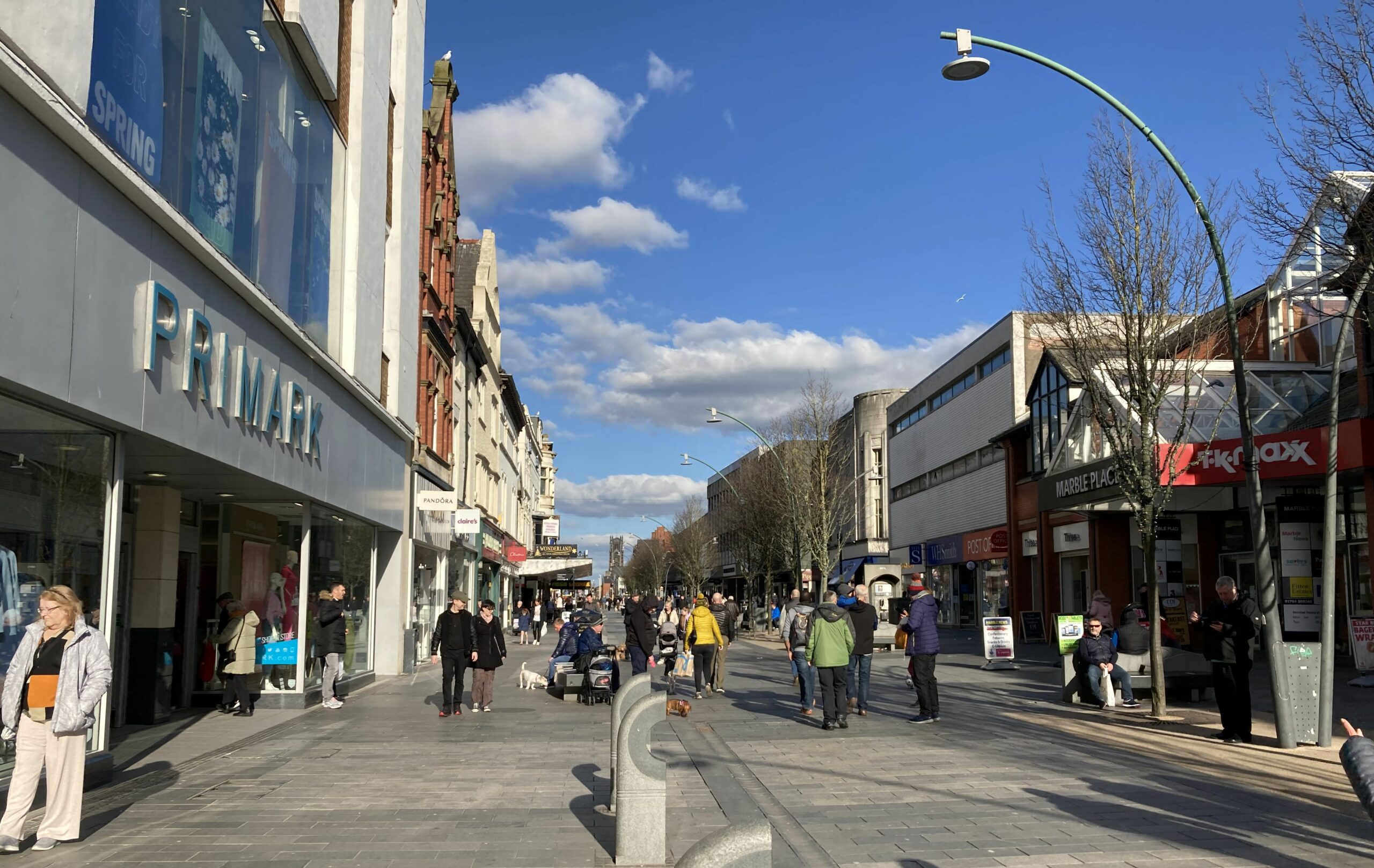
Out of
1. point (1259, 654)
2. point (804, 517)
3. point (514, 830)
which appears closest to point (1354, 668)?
point (1259, 654)

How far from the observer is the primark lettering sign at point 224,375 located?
32.5 feet

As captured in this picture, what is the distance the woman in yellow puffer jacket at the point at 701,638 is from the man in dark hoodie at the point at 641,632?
2.04 ft

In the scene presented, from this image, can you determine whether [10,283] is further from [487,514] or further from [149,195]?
[487,514]

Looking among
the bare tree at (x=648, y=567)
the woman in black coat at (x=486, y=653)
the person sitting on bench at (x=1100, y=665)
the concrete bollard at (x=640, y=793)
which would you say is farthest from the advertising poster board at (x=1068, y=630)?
the bare tree at (x=648, y=567)

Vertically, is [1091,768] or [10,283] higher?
[10,283]

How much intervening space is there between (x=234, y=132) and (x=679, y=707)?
866 cm

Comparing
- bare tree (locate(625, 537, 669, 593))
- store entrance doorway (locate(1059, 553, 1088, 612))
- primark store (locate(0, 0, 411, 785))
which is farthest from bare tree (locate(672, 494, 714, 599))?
primark store (locate(0, 0, 411, 785))

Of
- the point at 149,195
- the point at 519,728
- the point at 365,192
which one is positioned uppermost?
the point at 365,192

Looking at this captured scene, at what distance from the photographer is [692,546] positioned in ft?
279

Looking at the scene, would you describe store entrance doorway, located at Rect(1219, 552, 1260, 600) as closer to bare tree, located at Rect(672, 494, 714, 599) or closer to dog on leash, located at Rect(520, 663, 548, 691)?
dog on leash, located at Rect(520, 663, 548, 691)

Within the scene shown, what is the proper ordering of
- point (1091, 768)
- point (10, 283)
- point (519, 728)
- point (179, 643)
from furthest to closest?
1. point (179, 643)
2. point (519, 728)
3. point (1091, 768)
4. point (10, 283)

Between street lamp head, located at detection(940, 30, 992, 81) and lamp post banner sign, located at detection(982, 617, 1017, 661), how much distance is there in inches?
591

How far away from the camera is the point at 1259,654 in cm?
2539

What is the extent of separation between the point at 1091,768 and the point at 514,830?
570 cm
